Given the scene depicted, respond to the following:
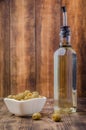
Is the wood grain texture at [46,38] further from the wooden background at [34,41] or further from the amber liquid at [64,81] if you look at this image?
the amber liquid at [64,81]

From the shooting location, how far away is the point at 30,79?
1376 millimetres

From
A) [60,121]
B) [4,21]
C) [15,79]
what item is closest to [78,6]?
[4,21]

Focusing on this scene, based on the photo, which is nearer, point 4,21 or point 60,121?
point 60,121

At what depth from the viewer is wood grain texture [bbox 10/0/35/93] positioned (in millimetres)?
1363

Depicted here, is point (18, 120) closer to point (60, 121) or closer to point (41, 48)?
point (60, 121)

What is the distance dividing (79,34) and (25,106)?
0.57 metres

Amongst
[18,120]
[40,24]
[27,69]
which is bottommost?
[18,120]

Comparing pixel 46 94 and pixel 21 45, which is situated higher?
pixel 21 45

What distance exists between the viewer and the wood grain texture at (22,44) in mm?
1363

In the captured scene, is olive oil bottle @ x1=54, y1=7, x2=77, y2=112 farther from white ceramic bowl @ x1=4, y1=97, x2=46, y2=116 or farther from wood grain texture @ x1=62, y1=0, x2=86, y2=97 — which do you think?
wood grain texture @ x1=62, y1=0, x2=86, y2=97

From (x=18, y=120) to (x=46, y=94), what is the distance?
0.54 m

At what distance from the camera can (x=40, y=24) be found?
1354 mm

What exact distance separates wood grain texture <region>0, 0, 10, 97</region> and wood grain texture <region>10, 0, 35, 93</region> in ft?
0.07

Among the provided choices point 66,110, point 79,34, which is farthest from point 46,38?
point 66,110
